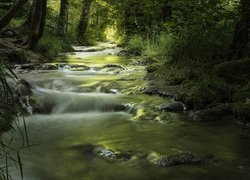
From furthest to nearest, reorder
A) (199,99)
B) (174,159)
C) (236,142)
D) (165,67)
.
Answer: (165,67) < (199,99) < (236,142) < (174,159)

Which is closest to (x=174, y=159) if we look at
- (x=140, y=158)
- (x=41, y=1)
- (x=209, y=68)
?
(x=140, y=158)

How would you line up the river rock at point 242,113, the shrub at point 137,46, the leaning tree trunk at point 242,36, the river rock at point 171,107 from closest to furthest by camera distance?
1. the river rock at point 242,113
2. the river rock at point 171,107
3. the leaning tree trunk at point 242,36
4. the shrub at point 137,46

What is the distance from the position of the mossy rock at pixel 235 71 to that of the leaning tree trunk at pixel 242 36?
0.56 metres

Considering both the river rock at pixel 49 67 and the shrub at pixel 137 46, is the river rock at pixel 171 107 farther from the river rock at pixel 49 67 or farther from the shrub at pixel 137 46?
the shrub at pixel 137 46

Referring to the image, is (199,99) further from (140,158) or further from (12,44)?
(12,44)

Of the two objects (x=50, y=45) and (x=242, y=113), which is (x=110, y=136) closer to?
(x=242, y=113)

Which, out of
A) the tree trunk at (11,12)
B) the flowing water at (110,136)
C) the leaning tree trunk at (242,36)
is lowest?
the flowing water at (110,136)

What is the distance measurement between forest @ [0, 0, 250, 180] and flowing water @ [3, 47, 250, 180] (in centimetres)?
1

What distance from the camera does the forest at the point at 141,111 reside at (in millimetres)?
4023

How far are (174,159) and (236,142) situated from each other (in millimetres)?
1176

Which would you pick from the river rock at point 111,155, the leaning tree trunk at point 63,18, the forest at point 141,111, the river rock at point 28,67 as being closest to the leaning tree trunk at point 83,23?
the leaning tree trunk at point 63,18

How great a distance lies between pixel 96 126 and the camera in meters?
5.91

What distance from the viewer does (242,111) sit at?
580 centimetres

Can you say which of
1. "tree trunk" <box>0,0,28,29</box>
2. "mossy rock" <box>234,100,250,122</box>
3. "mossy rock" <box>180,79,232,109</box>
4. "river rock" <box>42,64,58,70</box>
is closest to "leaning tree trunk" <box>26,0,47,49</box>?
"river rock" <box>42,64,58,70</box>
